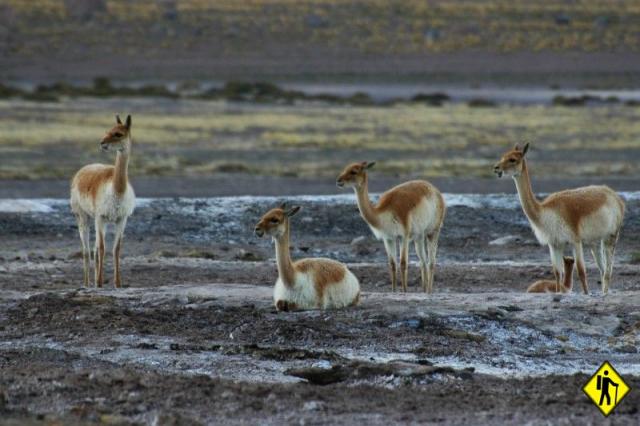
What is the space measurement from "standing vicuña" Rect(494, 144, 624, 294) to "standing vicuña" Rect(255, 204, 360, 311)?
264 cm

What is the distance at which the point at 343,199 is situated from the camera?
22.9 metres

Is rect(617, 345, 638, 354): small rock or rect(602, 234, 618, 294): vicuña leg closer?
rect(617, 345, 638, 354): small rock

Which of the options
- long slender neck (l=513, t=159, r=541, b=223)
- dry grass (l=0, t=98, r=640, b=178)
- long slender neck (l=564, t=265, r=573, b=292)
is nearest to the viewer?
long slender neck (l=513, t=159, r=541, b=223)

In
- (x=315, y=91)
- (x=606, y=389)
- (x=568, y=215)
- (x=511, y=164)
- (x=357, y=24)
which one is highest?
(x=511, y=164)

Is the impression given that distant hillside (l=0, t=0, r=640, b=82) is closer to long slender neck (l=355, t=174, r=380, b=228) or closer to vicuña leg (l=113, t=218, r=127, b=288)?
vicuña leg (l=113, t=218, r=127, b=288)

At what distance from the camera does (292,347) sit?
1179 cm

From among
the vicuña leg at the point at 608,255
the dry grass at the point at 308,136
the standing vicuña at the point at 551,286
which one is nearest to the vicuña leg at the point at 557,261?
the standing vicuña at the point at 551,286

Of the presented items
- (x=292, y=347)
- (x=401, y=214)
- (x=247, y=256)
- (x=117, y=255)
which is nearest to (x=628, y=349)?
(x=292, y=347)

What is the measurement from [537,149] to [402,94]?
23.5 m

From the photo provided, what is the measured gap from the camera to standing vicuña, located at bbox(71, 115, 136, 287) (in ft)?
50.4

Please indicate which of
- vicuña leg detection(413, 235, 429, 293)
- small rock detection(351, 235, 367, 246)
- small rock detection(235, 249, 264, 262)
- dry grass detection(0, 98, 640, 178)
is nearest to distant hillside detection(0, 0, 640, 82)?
dry grass detection(0, 98, 640, 178)

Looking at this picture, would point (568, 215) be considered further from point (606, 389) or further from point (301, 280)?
point (606, 389)

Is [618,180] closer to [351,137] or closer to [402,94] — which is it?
[351,137]

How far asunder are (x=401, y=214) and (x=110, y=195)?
3061mm
